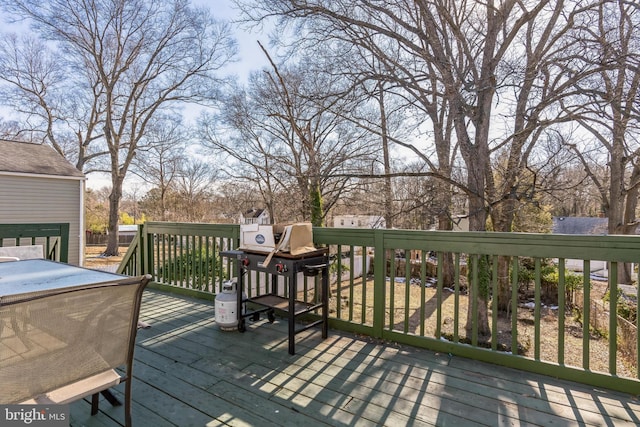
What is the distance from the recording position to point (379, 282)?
305 cm

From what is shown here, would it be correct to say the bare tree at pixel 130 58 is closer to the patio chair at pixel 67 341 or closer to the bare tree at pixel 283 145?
the bare tree at pixel 283 145

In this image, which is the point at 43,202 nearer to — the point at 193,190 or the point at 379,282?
the point at 193,190

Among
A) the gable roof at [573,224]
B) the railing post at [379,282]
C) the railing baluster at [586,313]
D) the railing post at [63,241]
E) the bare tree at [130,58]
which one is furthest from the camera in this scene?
the gable roof at [573,224]

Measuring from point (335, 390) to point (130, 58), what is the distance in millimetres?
17718

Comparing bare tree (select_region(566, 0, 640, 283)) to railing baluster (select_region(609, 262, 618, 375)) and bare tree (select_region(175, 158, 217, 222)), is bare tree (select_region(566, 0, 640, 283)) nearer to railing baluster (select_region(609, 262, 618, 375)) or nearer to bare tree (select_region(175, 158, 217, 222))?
railing baluster (select_region(609, 262, 618, 375))

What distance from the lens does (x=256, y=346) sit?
9.50 ft

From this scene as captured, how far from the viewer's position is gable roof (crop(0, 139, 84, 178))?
9.75m

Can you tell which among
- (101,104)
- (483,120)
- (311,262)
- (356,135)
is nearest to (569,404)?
(311,262)

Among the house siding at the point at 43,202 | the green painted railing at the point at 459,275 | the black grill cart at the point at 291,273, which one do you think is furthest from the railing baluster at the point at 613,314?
the house siding at the point at 43,202

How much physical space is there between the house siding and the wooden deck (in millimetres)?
9833

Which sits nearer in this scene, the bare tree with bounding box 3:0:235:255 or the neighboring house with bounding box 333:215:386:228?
the neighboring house with bounding box 333:215:386:228

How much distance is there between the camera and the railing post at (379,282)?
3.02 meters

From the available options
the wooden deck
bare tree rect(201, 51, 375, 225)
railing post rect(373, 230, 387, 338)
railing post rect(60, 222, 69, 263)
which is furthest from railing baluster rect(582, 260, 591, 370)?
bare tree rect(201, 51, 375, 225)

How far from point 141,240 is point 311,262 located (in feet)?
10.0
